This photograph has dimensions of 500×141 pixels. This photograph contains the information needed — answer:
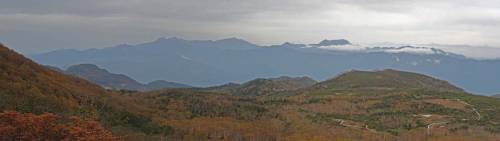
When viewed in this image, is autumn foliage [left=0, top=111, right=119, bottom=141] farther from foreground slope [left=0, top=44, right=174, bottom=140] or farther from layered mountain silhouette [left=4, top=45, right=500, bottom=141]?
foreground slope [left=0, top=44, right=174, bottom=140]

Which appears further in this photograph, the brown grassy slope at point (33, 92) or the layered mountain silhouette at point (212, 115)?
the layered mountain silhouette at point (212, 115)

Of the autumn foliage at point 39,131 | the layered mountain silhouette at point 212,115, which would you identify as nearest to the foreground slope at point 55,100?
the layered mountain silhouette at point 212,115

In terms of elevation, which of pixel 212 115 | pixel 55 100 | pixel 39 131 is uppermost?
pixel 39 131

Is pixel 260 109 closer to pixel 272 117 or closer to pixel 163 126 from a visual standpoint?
pixel 272 117

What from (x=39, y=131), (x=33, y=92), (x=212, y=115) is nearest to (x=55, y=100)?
(x=33, y=92)

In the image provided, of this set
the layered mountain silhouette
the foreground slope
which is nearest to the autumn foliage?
the layered mountain silhouette

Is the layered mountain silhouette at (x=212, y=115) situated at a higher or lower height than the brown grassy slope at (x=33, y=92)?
lower

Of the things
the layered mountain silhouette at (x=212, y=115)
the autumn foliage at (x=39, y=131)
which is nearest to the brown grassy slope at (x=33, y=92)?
the layered mountain silhouette at (x=212, y=115)

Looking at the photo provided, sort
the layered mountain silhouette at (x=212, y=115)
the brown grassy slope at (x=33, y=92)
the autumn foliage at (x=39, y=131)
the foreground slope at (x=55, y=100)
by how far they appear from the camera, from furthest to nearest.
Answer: the layered mountain silhouette at (x=212, y=115) < the foreground slope at (x=55, y=100) < the brown grassy slope at (x=33, y=92) < the autumn foliage at (x=39, y=131)

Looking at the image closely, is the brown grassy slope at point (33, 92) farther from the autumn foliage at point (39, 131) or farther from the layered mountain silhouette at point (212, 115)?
the autumn foliage at point (39, 131)

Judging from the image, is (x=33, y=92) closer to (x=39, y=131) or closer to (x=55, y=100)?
(x=55, y=100)

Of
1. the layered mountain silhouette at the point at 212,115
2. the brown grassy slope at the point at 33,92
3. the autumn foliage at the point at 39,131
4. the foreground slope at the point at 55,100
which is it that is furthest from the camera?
the layered mountain silhouette at the point at 212,115

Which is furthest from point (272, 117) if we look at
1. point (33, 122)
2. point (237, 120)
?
point (33, 122)
